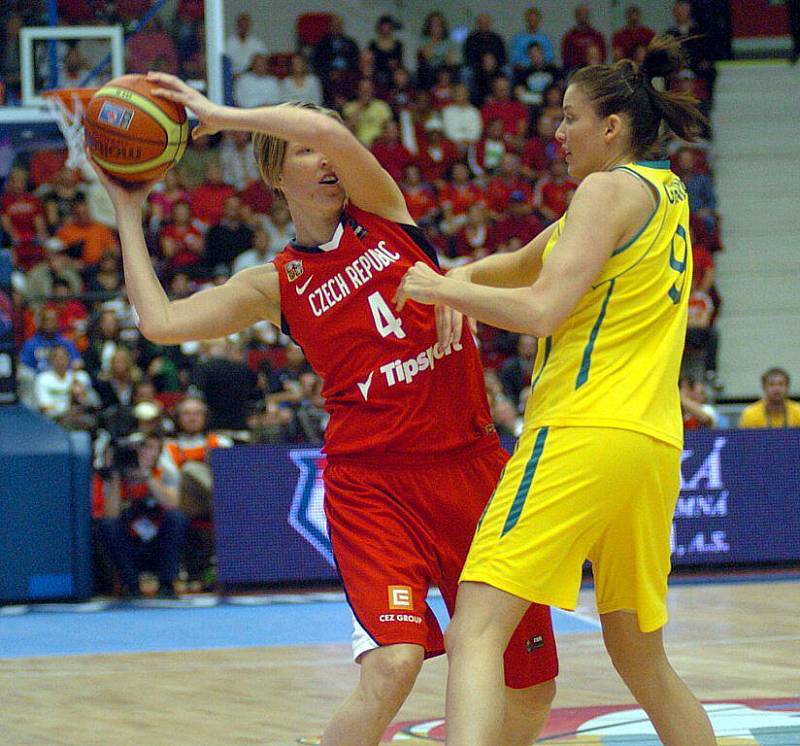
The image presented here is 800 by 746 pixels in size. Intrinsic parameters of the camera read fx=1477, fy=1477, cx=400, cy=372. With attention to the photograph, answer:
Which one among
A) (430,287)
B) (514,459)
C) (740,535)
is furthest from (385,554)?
(740,535)

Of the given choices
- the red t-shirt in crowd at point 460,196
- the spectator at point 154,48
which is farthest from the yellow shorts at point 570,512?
the red t-shirt in crowd at point 460,196

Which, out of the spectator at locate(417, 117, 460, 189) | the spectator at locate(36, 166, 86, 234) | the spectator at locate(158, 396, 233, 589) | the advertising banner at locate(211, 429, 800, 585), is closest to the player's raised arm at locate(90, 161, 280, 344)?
the advertising banner at locate(211, 429, 800, 585)

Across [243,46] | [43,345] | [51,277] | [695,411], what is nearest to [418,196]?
[243,46]

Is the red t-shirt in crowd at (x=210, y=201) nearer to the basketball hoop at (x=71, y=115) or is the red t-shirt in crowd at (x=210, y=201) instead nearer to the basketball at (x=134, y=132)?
the basketball hoop at (x=71, y=115)

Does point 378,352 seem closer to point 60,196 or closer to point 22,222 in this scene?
point 22,222

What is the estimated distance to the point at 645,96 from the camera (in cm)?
380

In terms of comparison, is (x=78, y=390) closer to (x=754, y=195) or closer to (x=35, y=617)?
(x=35, y=617)

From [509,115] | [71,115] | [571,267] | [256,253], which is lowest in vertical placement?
[256,253]

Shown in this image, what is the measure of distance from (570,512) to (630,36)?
15726mm

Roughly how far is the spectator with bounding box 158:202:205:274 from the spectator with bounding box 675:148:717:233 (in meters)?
5.70

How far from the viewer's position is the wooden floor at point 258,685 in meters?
5.82

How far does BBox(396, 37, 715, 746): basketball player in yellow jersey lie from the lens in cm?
356

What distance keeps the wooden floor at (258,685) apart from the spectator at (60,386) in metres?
4.36

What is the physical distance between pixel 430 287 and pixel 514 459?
0.48 m
